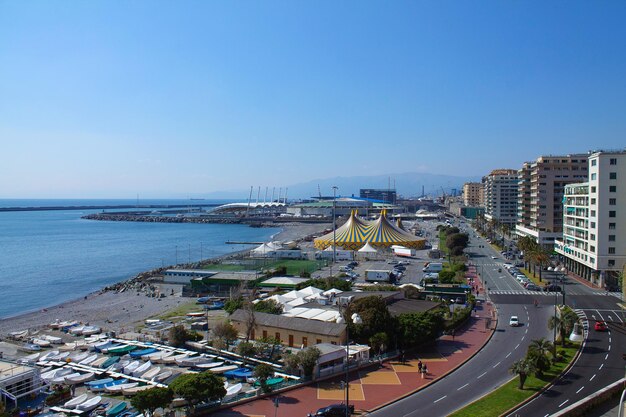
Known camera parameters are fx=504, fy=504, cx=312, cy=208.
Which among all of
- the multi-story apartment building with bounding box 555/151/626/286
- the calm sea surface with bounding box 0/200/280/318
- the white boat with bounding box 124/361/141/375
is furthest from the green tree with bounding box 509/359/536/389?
the calm sea surface with bounding box 0/200/280/318

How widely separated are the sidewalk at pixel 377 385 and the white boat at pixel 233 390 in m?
0.94

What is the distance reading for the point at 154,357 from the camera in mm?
22703

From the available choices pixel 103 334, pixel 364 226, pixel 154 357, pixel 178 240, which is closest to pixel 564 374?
pixel 154 357

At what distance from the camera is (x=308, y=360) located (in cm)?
1891

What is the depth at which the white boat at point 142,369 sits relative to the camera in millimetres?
20641

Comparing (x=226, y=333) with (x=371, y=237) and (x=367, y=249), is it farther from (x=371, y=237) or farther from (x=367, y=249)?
(x=371, y=237)

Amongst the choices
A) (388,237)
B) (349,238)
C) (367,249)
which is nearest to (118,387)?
(367,249)

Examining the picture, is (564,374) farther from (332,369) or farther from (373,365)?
(332,369)

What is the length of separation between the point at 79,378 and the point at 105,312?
1728 centimetres

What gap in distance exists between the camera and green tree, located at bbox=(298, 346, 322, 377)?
18922 mm

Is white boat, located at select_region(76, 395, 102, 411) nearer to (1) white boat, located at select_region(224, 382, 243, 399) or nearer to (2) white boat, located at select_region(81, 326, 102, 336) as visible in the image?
(1) white boat, located at select_region(224, 382, 243, 399)

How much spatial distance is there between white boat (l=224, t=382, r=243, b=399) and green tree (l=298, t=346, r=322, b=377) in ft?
7.83

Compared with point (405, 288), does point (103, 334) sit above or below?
below

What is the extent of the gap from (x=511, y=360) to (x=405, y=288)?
11.6m
